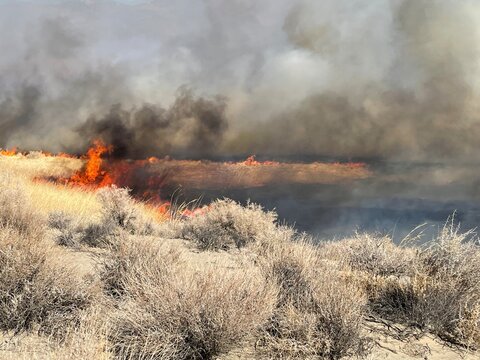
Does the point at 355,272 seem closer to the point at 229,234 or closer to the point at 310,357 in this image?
the point at 310,357

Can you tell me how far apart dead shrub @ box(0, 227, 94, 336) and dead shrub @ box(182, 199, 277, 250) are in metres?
5.12

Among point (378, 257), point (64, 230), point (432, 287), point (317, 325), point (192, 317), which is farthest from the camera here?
point (64, 230)

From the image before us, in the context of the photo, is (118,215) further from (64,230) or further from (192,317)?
(192,317)

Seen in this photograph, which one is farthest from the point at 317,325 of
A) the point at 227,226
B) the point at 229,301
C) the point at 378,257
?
the point at 227,226

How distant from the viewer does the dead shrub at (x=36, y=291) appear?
5398 mm

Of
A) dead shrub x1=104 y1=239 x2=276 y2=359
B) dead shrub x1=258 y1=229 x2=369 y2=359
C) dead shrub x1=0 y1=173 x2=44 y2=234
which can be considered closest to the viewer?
dead shrub x1=104 y1=239 x2=276 y2=359

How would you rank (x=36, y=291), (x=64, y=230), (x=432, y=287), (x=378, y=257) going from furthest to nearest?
(x=64, y=230) < (x=378, y=257) < (x=432, y=287) < (x=36, y=291)

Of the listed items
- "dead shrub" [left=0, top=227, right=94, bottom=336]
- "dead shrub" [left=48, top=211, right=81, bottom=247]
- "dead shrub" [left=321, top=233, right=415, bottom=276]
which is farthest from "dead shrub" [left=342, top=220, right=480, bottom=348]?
"dead shrub" [left=48, top=211, right=81, bottom=247]

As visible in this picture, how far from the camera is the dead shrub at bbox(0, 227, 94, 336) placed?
540 cm

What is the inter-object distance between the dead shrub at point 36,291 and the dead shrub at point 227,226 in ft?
16.8

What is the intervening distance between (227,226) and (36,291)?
6956 mm

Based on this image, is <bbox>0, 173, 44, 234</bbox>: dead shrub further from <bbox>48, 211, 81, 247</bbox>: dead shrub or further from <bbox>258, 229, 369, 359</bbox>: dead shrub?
<bbox>258, 229, 369, 359</bbox>: dead shrub

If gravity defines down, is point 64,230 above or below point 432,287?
below

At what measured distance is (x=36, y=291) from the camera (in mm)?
5586
